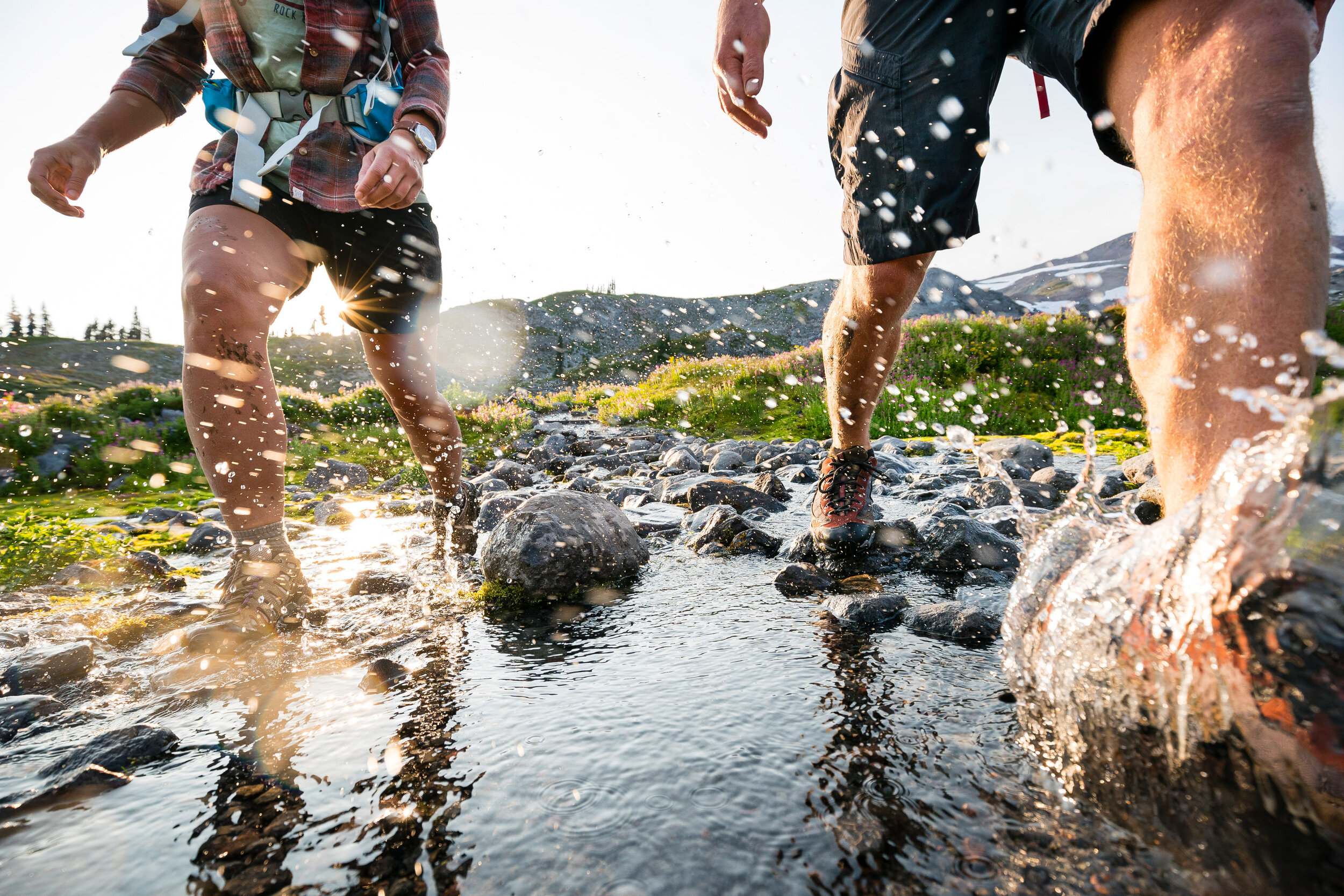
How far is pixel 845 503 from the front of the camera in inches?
121

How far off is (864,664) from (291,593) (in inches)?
82.8

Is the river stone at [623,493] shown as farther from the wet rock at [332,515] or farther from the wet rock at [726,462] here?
the wet rock at [332,515]

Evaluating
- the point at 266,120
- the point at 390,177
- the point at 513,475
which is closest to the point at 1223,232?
the point at 390,177

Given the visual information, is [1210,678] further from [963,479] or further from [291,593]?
[963,479]

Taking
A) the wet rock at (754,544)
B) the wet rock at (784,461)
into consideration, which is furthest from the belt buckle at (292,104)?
the wet rock at (784,461)

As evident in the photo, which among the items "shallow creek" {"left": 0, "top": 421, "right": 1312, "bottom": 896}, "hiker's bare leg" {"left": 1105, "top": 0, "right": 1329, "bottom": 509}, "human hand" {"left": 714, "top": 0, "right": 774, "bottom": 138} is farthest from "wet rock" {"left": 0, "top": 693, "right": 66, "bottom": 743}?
"human hand" {"left": 714, "top": 0, "right": 774, "bottom": 138}

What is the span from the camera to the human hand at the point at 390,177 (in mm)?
2254

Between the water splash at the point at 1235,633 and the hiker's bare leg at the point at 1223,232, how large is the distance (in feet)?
0.33

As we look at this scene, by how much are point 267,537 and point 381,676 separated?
1101 millimetres

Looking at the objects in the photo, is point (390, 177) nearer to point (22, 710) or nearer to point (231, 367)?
point (231, 367)

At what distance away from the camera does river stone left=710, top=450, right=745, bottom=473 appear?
21.4 ft

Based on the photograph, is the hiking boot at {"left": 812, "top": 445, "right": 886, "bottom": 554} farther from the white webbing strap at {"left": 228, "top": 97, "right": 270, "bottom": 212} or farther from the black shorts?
the white webbing strap at {"left": 228, "top": 97, "right": 270, "bottom": 212}

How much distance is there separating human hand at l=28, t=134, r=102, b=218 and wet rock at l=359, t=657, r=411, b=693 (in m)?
2.41

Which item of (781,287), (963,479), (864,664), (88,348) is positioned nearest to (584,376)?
(781,287)
